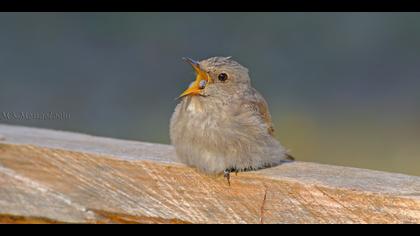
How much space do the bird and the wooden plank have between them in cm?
60

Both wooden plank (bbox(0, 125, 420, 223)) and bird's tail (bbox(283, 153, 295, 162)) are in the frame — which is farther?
bird's tail (bbox(283, 153, 295, 162))

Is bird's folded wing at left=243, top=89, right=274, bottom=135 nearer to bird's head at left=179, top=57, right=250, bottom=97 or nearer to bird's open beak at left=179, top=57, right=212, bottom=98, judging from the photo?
bird's head at left=179, top=57, right=250, bottom=97

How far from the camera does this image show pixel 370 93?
23.2 feet

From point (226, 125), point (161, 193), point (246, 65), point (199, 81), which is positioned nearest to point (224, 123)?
point (226, 125)

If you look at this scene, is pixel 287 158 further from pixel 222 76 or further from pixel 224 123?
pixel 222 76

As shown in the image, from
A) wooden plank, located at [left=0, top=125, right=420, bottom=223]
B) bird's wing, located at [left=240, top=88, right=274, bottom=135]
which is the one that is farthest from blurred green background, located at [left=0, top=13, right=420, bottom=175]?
wooden plank, located at [left=0, top=125, right=420, bottom=223]

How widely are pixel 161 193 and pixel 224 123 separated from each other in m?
1.22

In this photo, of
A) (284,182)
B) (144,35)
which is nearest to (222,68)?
(284,182)

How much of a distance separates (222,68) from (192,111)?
34 centimetres

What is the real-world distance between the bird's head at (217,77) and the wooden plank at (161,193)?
1.10 meters

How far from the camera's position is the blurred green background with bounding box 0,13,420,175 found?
6.48 m

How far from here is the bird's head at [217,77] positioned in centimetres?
439

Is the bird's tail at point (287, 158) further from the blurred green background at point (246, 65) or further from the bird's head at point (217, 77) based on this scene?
the blurred green background at point (246, 65)
